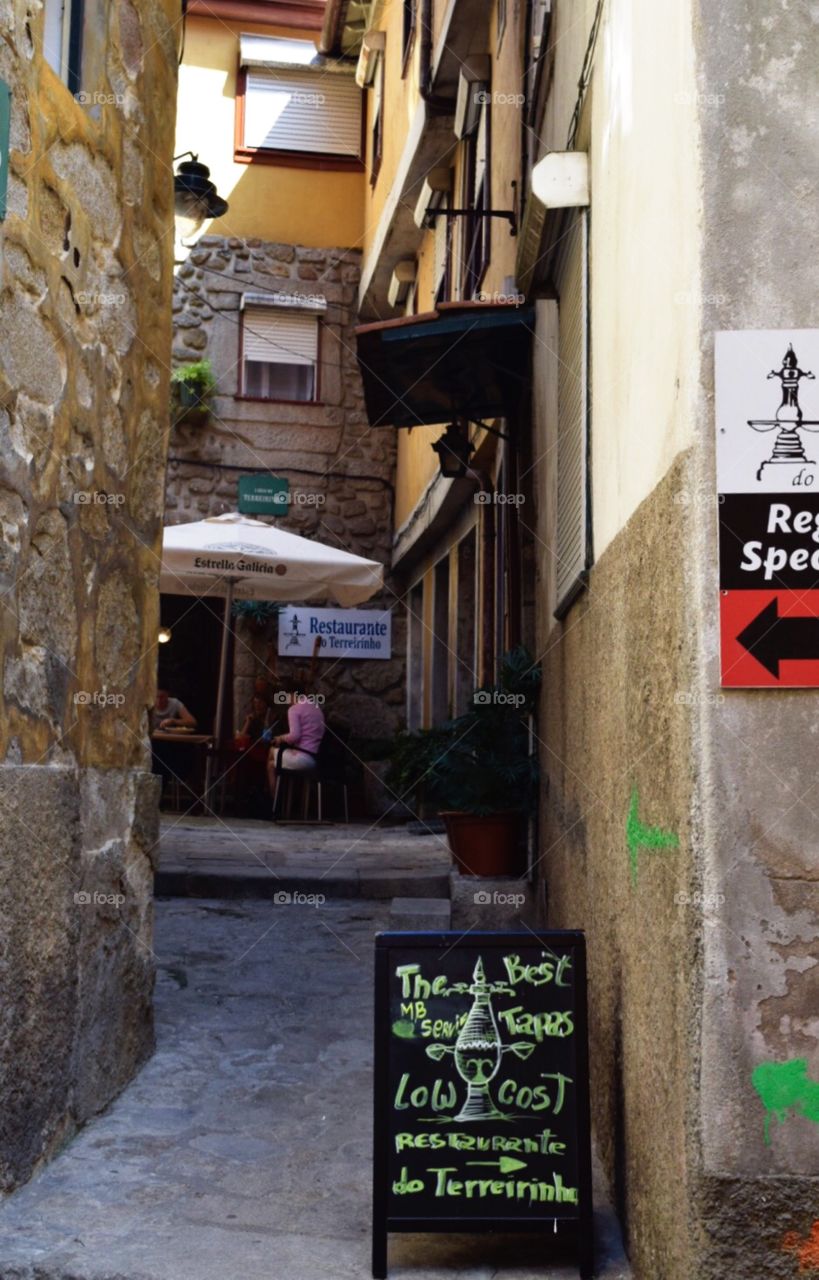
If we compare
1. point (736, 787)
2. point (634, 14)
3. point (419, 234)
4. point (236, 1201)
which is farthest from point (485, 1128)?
point (419, 234)

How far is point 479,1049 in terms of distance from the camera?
3.15 m

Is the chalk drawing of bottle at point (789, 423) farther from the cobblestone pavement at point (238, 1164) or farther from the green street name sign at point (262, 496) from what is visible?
the green street name sign at point (262, 496)

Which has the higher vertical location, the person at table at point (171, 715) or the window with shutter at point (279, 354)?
the window with shutter at point (279, 354)

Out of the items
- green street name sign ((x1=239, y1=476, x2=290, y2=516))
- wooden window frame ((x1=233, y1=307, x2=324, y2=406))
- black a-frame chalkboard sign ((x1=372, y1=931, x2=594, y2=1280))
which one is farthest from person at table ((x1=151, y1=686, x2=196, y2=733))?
black a-frame chalkboard sign ((x1=372, y1=931, x2=594, y2=1280))

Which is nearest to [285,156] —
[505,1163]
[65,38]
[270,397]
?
[270,397]

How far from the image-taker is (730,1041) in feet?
8.18

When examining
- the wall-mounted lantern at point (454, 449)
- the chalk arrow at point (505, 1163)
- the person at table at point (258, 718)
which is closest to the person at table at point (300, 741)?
the person at table at point (258, 718)

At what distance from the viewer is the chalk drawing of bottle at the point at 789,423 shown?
8.57 ft

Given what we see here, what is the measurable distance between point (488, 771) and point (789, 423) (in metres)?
4.23

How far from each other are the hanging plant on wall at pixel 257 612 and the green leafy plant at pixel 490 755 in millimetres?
6884

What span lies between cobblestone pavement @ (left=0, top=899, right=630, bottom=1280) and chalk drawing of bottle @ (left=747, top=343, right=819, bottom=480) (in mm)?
1774

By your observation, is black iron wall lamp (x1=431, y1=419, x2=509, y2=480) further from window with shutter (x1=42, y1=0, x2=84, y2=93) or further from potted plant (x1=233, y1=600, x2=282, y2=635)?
potted plant (x1=233, y1=600, x2=282, y2=635)

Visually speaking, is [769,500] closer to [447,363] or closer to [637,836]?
[637,836]

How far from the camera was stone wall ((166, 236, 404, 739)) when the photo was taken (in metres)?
14.0
